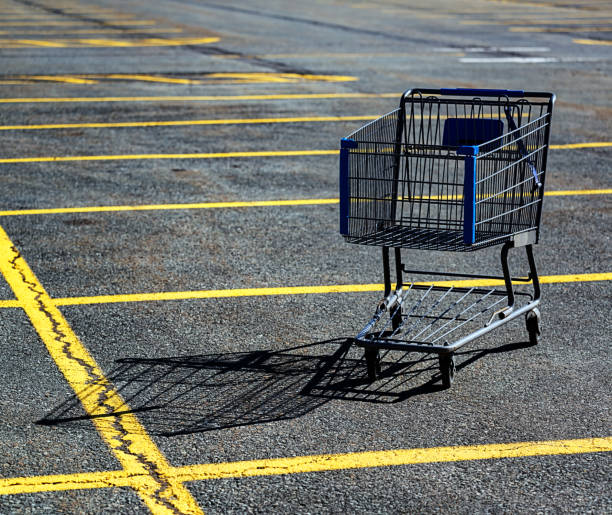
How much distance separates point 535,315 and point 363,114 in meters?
7.48

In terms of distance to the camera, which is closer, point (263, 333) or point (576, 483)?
point (576, 483)

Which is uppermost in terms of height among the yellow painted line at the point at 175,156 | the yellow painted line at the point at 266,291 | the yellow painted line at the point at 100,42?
the yellow painted line at the point at 100,42

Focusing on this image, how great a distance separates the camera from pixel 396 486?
4.00m

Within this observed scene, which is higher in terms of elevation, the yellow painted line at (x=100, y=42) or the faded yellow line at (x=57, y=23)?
the faded yellow line at (x=57, y=23)

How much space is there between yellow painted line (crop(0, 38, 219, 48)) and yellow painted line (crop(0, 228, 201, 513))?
47.5 feet

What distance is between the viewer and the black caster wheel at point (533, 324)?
5461 mm

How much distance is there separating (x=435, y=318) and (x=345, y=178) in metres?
0.99

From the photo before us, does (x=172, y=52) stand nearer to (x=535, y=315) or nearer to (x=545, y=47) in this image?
(x=545, y=47)

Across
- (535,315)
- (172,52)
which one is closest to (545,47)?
(172,52)

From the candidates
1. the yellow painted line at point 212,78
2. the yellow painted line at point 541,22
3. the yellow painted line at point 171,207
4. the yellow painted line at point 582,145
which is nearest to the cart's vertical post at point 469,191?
the yellow painted line at point 171,207

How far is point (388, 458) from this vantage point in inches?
167

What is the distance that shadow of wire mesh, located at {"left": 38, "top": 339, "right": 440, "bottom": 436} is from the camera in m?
4.62

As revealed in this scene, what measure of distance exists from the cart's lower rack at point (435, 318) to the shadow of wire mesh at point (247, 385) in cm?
20

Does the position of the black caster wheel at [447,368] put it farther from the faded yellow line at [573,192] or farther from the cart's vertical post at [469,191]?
the faded yellow line at [573,192]
